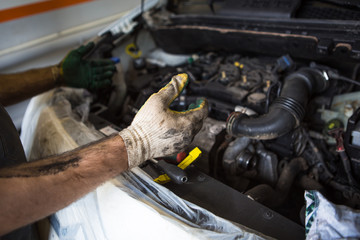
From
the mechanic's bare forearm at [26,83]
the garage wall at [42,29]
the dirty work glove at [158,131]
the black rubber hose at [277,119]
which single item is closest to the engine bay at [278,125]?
the black rubber hose at [277,119]

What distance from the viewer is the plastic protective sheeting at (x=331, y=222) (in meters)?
0.59

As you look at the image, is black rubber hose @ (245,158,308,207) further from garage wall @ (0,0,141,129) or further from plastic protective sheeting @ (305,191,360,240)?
garage wall @ (0,0,141,129)

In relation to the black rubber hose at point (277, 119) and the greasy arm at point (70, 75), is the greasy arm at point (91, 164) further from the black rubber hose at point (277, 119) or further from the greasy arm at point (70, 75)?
the greasy arm at point (70, 75)

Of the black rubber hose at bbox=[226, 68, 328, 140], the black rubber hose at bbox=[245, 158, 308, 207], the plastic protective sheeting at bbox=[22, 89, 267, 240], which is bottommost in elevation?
the black rubber hose at bbox=[245, 158, 308, 207]

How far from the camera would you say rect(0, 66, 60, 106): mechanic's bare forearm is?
1.33 meters

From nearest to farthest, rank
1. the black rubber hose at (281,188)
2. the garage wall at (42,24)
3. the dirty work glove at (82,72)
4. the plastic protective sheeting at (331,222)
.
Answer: the plastic protective sheeting at (331,222)
the black rubber hose at (281,188)
the dirty work glove at (82,72)
the garage wall at (42,24)

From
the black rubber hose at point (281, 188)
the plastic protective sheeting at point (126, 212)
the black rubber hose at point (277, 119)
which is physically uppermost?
the black rubber hose at point (277, 119)

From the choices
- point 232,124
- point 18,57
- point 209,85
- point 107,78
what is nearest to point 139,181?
point 232,124

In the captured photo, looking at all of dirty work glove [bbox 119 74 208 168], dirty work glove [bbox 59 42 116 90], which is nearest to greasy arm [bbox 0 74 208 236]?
dirty work glove [bbox 119 74 208 168]

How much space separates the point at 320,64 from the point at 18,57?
166 centimetres

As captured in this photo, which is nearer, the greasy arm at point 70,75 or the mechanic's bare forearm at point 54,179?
the mechanic's bare forearm at point 54,179

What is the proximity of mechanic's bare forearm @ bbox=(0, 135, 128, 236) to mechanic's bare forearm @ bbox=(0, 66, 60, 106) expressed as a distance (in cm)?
73

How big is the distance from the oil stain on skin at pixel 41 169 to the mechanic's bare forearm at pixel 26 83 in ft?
2.41

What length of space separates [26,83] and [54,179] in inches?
33.3
